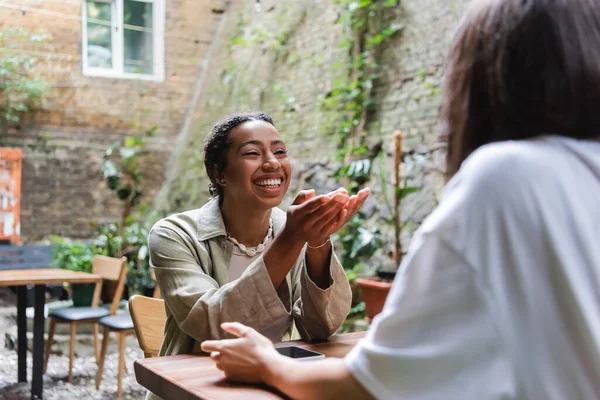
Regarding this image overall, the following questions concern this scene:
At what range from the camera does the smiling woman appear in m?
1.42

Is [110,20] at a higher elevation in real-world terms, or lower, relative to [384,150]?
higher

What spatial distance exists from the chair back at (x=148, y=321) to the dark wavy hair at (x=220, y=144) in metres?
0.39

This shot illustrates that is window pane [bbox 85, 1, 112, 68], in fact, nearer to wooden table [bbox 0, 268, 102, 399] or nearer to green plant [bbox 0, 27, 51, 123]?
green plant [bbox 0, 27, 51, 123]

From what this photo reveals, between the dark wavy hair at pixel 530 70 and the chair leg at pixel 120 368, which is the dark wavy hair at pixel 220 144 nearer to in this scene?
the dark wavy hair at pixel 530 70

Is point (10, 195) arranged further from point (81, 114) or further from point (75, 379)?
point (75, 379)

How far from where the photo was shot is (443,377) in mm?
712

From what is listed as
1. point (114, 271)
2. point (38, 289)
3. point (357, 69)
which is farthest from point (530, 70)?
point (357, 69)

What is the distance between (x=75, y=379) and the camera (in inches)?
177

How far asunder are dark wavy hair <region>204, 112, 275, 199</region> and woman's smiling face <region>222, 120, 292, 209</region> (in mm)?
25

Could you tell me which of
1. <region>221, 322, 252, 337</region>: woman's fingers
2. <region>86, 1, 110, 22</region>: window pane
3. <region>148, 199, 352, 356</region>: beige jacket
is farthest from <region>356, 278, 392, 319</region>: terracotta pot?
<region>86, 1, 110, 22</region>: window pane

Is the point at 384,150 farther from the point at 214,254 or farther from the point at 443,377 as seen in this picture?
the point at 443,377

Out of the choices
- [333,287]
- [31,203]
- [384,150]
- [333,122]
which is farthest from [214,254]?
[31,203]

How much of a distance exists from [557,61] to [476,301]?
1.00 ft

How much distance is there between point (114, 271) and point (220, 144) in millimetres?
2946
